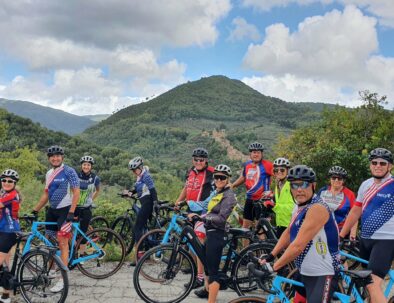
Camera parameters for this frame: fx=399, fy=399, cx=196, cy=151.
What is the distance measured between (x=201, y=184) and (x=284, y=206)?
1.46 metres

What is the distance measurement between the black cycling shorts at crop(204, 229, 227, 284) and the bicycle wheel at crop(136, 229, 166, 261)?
1995 mm

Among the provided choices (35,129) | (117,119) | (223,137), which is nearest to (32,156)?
(35,129)

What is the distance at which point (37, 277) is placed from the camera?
18.2ft

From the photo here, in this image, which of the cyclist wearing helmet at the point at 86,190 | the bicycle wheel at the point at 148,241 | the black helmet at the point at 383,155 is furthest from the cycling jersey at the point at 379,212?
the cyclist wearing helmet at the point at 86,190

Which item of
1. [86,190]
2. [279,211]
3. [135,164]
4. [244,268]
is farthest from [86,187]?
[279,211]

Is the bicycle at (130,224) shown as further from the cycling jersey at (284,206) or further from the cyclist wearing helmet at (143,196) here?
the cycling jersey at (284,206)

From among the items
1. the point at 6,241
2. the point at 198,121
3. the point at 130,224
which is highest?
the point at 198,121

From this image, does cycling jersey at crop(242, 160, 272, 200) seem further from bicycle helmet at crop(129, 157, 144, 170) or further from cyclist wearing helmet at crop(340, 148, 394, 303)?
cyclist wearing helmet at crop(340, 148, 394, 303)

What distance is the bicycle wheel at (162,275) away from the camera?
575cm

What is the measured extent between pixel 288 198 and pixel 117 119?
96717mm

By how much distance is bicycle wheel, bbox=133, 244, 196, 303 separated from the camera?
575 centimetres

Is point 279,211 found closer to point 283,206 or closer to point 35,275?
point 283,206

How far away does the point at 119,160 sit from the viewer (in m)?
43.3

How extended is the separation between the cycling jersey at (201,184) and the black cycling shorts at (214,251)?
59.4 inches
